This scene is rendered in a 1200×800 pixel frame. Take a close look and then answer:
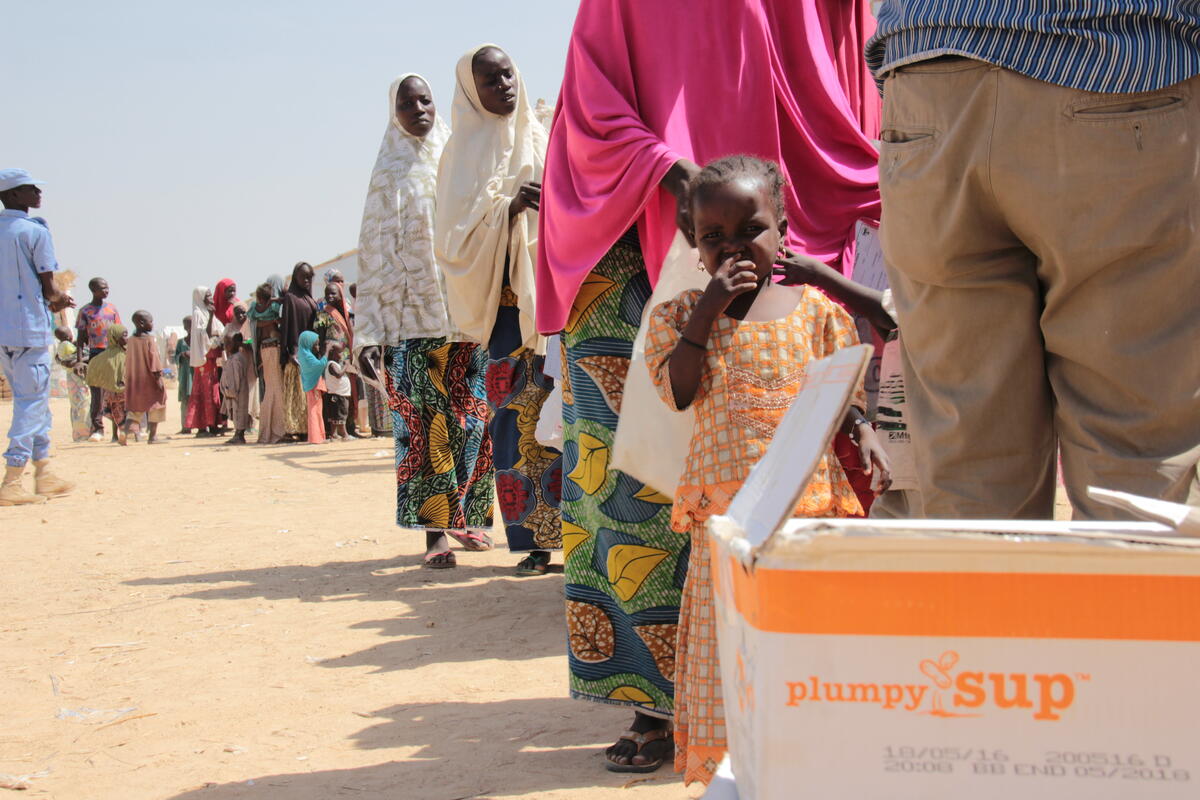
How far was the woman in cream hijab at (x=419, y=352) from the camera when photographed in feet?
20.4

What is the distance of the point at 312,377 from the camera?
1545 centimetres

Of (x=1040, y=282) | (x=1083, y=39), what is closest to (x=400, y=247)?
(x=1040, y=282)

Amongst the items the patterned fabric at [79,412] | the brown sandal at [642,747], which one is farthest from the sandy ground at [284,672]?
the patterned fabric at [79,412]

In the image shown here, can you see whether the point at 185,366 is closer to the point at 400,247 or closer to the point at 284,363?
the point at 284,363

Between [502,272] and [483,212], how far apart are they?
0.31 metres

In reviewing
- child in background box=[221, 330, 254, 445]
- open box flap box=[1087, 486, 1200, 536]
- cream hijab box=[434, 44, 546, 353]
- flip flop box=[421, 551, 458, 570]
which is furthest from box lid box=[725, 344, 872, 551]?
child in background box=[221, 330, 254, 445]

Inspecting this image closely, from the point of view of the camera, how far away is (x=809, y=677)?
1022 millimetres

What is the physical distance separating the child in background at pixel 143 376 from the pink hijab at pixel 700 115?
1548 centimetres

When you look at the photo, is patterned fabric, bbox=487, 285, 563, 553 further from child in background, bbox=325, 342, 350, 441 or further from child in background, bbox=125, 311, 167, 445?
child in background, bbox=125, 311, 167, 445

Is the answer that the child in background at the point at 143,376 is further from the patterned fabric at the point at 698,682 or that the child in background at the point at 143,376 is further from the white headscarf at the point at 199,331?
the patterned fabric at the point at 698,682

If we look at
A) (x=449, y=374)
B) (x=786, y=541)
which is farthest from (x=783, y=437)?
(x=449, y=374)

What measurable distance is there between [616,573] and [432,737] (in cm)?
78

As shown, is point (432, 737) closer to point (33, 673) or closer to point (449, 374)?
point (33, 673)

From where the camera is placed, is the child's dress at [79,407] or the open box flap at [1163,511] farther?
the child's dress at [79,407]
